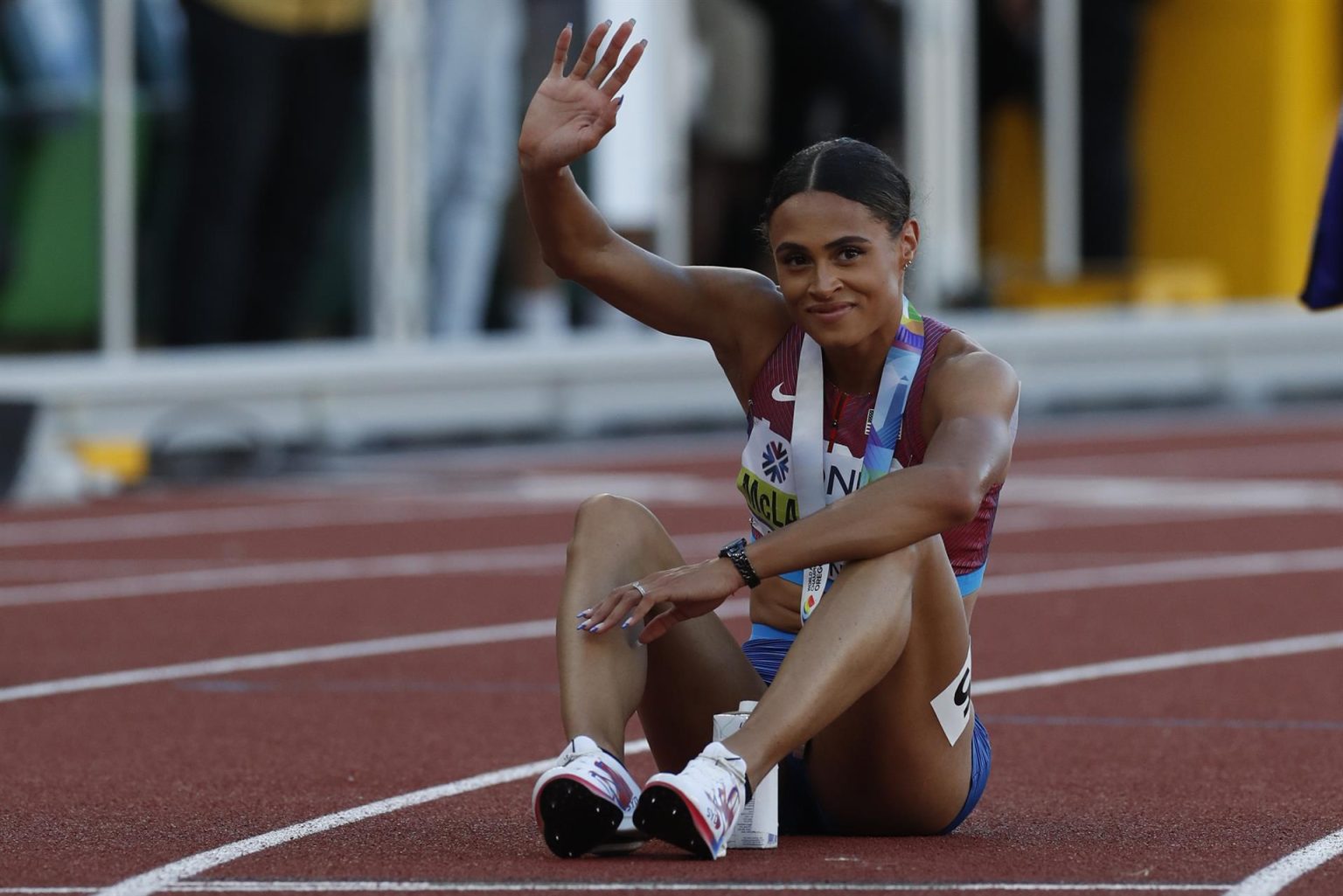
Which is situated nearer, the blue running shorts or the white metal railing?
the blue running shorts

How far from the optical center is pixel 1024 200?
1838 cm

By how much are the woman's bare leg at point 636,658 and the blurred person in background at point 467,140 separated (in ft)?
34.5

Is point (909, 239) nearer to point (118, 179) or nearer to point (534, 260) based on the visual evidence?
point (118, 179)

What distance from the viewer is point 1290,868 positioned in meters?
4.36

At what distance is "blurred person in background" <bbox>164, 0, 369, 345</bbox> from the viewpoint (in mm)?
14133

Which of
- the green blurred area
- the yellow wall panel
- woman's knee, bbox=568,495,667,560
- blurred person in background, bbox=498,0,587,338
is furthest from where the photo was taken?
the yellow wall panel

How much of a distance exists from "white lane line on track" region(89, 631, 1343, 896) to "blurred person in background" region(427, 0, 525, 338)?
835 centimetres

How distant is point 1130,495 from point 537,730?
21.3 ft

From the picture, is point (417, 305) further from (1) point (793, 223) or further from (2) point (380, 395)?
(1) point (793, 223)

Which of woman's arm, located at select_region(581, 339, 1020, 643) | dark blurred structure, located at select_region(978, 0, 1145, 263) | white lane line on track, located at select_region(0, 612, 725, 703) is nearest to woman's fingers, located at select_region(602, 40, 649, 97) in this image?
woman's arm, located at select_region(581, 339, 1020, 643)

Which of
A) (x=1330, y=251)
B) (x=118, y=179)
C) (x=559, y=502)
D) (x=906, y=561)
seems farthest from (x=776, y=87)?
(x=906, y=561)

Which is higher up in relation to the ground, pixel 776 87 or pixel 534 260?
pixel 776 87

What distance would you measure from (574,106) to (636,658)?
1.05m

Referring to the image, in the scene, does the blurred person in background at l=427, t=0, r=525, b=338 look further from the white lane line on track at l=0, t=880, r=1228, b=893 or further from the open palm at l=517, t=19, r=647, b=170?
the white lane line on track at l=0, t=880, r=1228, b=893
